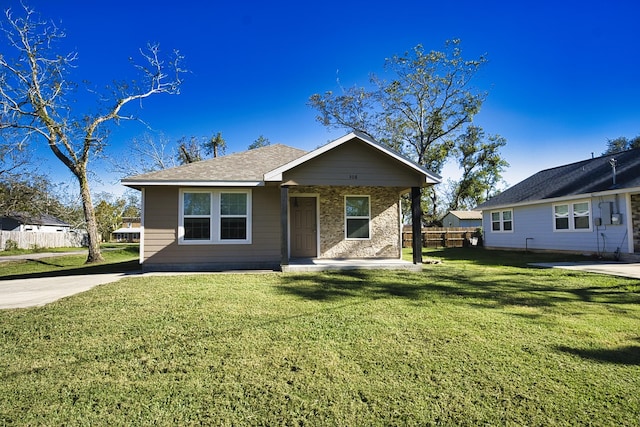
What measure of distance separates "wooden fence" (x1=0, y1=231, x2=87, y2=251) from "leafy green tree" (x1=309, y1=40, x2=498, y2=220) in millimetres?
24999

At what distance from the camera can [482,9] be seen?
1130cm

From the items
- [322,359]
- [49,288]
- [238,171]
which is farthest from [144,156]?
[322,359]

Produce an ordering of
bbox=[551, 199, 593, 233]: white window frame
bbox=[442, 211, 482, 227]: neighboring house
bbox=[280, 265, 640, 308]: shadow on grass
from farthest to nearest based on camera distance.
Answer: bbox=[442, 211, 482, 227]: neighboring house
bbox=[551, 199, 593, 233]: white window frame
bbox=[280, 265, 640, 308]: shadow on grass

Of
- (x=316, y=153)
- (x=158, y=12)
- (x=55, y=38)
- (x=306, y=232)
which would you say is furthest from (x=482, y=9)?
(x=55, y=38)

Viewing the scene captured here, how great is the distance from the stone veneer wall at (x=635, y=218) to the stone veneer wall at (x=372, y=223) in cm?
857

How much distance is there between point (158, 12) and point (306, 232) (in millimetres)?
8719

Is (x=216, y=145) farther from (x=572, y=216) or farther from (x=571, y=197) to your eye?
(x=572, y=216)

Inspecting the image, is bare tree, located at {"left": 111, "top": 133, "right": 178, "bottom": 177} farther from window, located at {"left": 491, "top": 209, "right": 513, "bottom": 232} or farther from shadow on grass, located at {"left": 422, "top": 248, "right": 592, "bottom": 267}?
window, located at {"left": 491, "top": 209, "right": 513, "bottom": 232}

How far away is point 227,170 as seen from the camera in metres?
10.8

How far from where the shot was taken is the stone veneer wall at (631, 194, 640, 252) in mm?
12156

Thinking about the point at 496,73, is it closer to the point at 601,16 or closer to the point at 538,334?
the point at 601,16

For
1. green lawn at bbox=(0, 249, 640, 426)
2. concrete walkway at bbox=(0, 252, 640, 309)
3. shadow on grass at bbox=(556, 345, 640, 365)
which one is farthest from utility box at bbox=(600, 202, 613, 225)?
shadow on grass at bbox=(556, 345, 640, 365)

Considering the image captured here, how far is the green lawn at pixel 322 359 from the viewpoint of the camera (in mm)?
2785

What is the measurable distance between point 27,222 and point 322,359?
4202 centimetres
